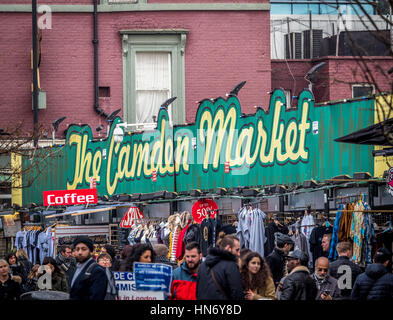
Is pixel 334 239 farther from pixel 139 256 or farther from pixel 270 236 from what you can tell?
pixel 139 256

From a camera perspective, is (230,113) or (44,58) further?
(44,58)

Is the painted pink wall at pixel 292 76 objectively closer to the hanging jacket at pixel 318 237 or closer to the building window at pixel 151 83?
the building window at pixel 151 83

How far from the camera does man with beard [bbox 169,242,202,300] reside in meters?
11.8

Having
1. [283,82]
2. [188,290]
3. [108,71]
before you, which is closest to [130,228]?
[108,71]

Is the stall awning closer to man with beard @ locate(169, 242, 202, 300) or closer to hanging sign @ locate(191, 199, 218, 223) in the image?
hanging sign @ locate(191, 199, 218, 223)

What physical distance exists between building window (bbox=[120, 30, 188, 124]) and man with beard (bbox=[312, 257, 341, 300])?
16645 mm

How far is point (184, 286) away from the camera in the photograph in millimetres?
11844

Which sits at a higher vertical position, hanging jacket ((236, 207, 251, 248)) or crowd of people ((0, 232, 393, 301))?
hanging jacket ((236, 207, 251, 248))

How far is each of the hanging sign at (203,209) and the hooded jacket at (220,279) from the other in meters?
8.81

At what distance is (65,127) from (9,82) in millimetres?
2250

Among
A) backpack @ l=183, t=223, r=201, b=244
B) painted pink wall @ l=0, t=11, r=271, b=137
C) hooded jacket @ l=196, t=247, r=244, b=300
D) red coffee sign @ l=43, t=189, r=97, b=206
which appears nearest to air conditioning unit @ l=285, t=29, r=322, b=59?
painted pink wall @ l=0, t=11, r=271, b=137

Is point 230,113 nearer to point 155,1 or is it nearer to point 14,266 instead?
point 14,266

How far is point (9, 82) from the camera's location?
2991cm

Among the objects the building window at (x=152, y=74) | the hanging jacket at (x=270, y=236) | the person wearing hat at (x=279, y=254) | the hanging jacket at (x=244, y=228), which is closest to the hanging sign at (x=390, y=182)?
the person wearing hat at (x=279, y=254)
